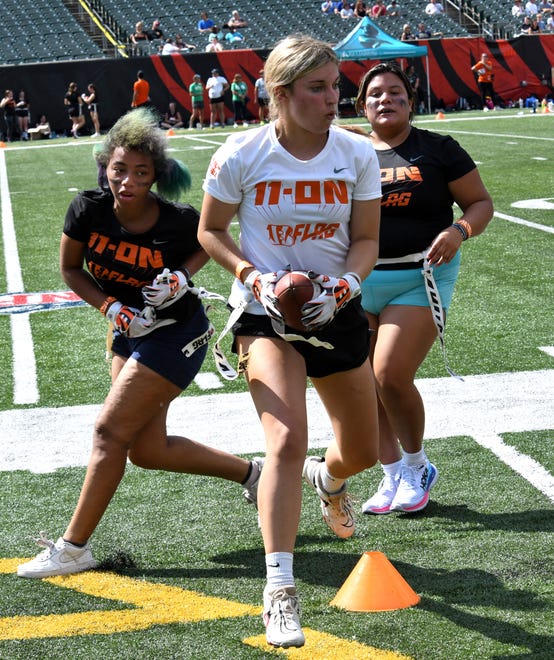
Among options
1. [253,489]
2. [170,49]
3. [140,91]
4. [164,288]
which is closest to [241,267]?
[164,288]

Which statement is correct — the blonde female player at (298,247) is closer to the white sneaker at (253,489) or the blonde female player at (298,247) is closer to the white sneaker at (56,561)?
the white sneaker at (253,489)

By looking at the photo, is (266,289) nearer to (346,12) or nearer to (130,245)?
(130,245)

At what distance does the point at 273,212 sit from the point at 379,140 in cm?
150

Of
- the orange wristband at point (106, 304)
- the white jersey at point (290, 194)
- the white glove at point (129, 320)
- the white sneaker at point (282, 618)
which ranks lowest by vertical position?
the white sneaker at point (282, 618)

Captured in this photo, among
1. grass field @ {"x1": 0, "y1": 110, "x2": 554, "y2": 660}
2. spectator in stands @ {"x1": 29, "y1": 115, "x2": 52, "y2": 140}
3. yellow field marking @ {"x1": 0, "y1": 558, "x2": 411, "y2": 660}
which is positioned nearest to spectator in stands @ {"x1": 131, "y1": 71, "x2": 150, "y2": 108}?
spectator in stands @ {"x1": 29, "y1": 115, "x2": 52, "y2": 140}

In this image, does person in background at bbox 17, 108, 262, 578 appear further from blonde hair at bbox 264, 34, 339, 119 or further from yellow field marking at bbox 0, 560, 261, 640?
blonde hair at bbox 264, 34, 339, 119

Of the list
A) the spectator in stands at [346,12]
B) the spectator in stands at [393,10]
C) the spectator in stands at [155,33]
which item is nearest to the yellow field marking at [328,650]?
the spectator in stands at [155,33]

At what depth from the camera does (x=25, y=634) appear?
364cm

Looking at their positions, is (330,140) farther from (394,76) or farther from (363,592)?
(363,592)

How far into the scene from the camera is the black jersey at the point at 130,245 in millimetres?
4418

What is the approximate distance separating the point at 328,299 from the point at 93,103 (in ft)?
101

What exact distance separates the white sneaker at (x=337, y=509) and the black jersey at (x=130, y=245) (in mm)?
868

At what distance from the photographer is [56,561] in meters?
4.17

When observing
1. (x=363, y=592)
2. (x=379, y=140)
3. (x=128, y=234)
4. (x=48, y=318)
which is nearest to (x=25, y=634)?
(x=363, y=592)
